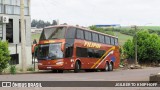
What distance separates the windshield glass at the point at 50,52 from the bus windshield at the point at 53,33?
69 centimetres

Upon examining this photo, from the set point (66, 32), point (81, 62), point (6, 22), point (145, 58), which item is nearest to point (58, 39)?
point (66, 32)

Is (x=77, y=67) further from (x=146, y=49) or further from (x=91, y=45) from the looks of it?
(x=146, y=49)

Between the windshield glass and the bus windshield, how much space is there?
0.69m

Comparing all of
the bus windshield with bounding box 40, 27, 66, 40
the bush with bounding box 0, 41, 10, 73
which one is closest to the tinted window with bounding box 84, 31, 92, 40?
the bus windshield with bounding box 40, 27, 66, 40

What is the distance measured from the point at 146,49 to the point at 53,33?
4346cm

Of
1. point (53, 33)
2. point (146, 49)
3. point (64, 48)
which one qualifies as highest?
point (53, 33)

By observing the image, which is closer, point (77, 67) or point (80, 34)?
point (77, 67)

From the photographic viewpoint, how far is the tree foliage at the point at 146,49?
7500 cm

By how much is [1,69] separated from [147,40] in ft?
154

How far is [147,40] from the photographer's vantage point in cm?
7600

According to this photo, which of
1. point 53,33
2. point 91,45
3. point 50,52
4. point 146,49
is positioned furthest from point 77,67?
point 146,49

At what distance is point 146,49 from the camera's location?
75.5 m

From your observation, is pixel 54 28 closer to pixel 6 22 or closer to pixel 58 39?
pixel 58 39

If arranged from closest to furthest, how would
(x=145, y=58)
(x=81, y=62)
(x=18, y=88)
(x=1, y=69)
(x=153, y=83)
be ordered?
(x=18, y=88) → (x=153, y=83) → (x=1, y=69) → (x=81, y=62) → (x=145, y=58)
